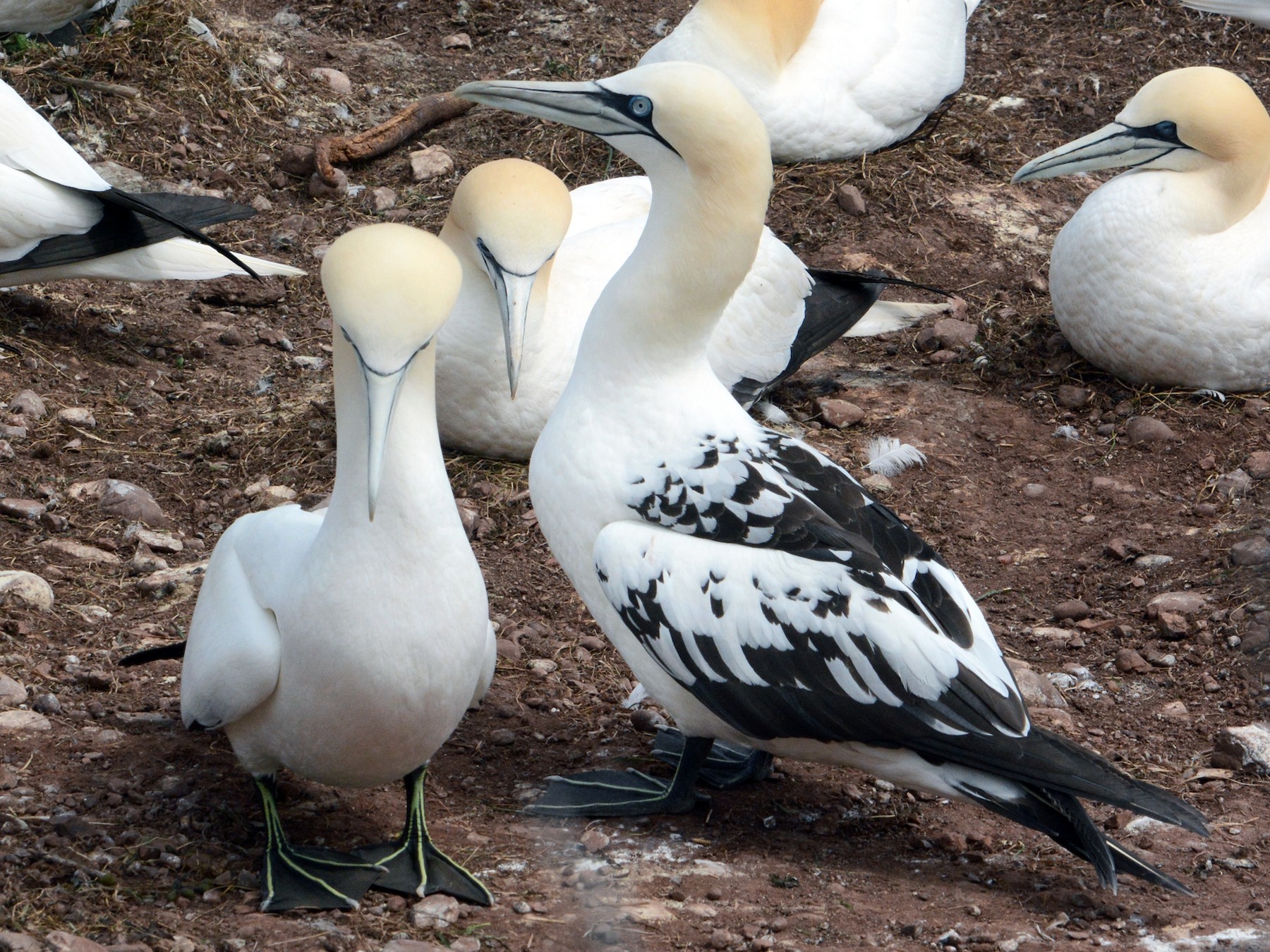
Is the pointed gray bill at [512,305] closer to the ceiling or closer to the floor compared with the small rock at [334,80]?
closer to the floor

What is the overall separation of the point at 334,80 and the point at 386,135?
29.9 inches

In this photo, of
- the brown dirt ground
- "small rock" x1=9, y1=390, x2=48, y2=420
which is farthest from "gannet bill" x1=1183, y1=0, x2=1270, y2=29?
"small rock" x1=9, y1=390, x2=48, y2=420

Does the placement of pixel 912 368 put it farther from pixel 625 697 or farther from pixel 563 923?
pixel 563 923

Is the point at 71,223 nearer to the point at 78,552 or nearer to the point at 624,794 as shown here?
the point at 78,552

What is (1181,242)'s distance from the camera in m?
5.21

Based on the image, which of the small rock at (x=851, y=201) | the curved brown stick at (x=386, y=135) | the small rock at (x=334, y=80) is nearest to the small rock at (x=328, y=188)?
the curved brown stick at (x=386, y=135)

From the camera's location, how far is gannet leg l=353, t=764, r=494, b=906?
9.01 feet

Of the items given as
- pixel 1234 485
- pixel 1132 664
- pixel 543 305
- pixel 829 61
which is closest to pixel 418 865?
pixel 1132 664

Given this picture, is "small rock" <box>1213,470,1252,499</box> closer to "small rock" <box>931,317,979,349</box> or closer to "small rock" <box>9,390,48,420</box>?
"small rock" <box>931,317,979,349</box>

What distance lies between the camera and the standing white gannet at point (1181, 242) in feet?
16.9

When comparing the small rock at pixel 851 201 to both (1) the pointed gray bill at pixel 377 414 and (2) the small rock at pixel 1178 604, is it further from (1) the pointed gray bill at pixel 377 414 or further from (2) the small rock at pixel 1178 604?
(1) the pointed gray bill at pixel 377 414

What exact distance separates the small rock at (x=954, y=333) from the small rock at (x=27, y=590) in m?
3.32

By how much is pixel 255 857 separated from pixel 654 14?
19.4 feet

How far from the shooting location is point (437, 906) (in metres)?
2.71
